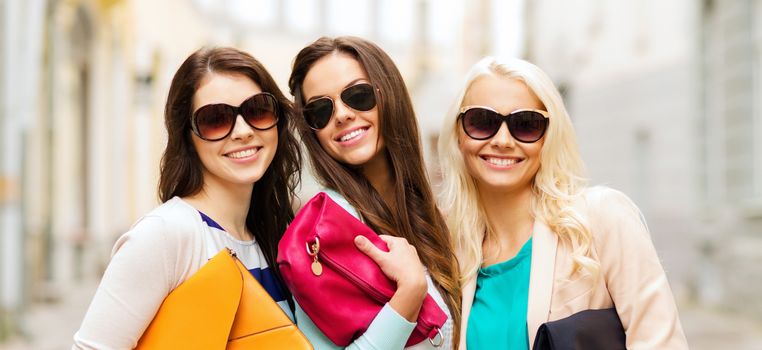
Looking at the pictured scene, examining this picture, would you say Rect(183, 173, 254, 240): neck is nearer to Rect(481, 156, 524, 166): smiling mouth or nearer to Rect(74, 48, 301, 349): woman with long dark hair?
Rect(74, 48, 301, 349): woman with long dark hair

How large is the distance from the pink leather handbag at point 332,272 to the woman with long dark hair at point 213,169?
0.72ft

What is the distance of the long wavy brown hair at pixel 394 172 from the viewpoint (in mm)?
2461

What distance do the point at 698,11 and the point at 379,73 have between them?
977 centimetres

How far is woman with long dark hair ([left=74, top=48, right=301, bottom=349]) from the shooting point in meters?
2.07

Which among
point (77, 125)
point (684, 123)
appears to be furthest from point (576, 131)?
point (77, 125)

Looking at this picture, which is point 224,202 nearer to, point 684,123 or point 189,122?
point 189,122

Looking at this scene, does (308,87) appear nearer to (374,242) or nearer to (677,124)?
(374,242)

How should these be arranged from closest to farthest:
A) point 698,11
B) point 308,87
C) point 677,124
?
point 308,87 → point 698,11 → point 677,124

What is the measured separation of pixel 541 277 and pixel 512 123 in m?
0.47

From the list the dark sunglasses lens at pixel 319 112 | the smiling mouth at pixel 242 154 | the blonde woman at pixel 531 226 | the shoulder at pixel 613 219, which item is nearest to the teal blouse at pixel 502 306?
the blonde woman at pixel 531 226

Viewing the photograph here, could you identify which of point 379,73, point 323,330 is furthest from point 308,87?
point 323,330

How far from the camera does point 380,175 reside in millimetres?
2658

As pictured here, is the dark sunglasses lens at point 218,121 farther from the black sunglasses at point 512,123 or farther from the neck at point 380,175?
the black sunglasses at point 512,123

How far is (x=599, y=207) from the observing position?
2311 mm
